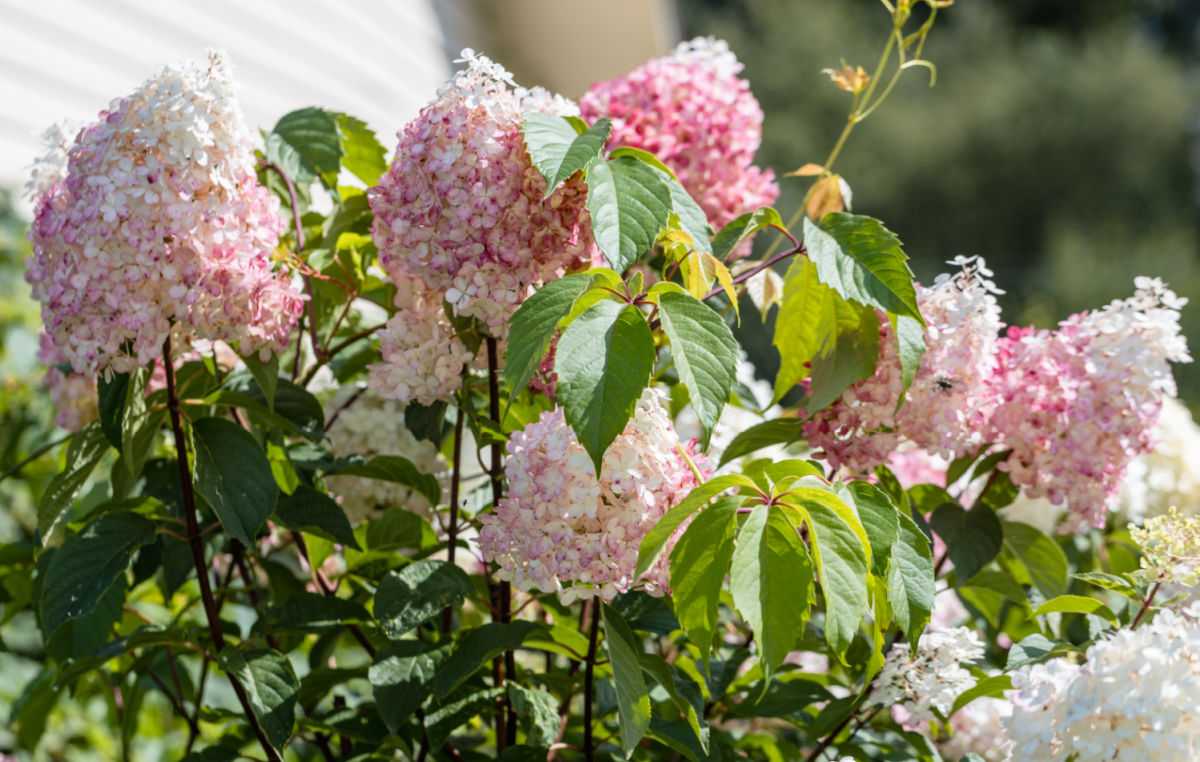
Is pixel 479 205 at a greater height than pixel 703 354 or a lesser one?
greater

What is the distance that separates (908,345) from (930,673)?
34cm

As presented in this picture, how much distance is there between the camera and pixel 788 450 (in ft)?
6.13

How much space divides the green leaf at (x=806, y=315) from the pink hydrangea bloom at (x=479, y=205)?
0.21 meters

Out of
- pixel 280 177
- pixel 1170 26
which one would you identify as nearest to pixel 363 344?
pixel 280 177

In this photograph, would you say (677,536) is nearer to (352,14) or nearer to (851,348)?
(851,348)

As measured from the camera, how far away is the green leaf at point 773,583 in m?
1.04

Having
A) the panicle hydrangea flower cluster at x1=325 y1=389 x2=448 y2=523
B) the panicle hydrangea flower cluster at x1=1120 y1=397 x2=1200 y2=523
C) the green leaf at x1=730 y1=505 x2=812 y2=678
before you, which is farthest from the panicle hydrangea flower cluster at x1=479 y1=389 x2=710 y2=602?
the panicle hydrangea flower cluster at x1=1120 y1=397 x2=1200 y2=523

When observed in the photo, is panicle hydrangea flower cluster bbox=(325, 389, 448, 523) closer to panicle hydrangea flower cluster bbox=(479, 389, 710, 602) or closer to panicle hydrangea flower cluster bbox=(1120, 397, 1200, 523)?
panicle hydrangea flower cluster bbox=(479, 389, 710, 602)

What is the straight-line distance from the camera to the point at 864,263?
4.03 feet

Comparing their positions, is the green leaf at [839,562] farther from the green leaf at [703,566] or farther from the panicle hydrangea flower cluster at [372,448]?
the panicle hydrangea flower cluster at [372,448]

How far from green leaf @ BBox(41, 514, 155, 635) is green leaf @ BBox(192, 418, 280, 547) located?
0.13m

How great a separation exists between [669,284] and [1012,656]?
0.51 metres

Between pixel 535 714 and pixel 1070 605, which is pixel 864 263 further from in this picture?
pixel 535 714

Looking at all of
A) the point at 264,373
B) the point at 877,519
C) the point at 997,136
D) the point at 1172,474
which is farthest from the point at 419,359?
the point at 997,136
